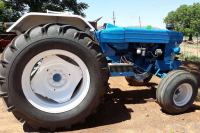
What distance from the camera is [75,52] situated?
8.04ft

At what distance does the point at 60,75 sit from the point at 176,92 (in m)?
2.02

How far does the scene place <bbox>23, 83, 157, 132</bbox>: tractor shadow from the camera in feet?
8.84

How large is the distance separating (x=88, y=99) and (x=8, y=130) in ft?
3.85

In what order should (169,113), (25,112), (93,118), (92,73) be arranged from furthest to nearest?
(169,113) < (93,118) < (92,73) < (25,112)

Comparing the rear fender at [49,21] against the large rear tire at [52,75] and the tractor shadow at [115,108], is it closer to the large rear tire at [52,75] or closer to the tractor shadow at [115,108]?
the large rear tire at [52,75]

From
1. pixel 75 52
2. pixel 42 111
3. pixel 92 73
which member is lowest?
pixel 42 111

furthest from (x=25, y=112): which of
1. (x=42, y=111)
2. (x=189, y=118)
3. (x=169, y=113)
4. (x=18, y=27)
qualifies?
(x=189, y=118)

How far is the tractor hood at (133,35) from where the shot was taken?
3254 mm

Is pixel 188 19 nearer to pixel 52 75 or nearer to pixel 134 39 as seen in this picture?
pixel 134 39

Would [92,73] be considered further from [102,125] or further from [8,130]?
[8,130]

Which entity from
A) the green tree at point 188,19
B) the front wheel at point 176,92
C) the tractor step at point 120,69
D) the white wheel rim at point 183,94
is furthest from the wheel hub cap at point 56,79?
the green tree at point 188,19

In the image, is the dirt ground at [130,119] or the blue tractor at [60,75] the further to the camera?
the dirt ground at [130,119]

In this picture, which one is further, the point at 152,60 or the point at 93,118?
the point at 152,60

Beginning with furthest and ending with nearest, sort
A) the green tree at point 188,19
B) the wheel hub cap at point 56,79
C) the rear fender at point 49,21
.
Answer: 1. the green tree at point 188,19
2. the rear fender at point 49,21
3. the wheel hub cap at point 56,79
